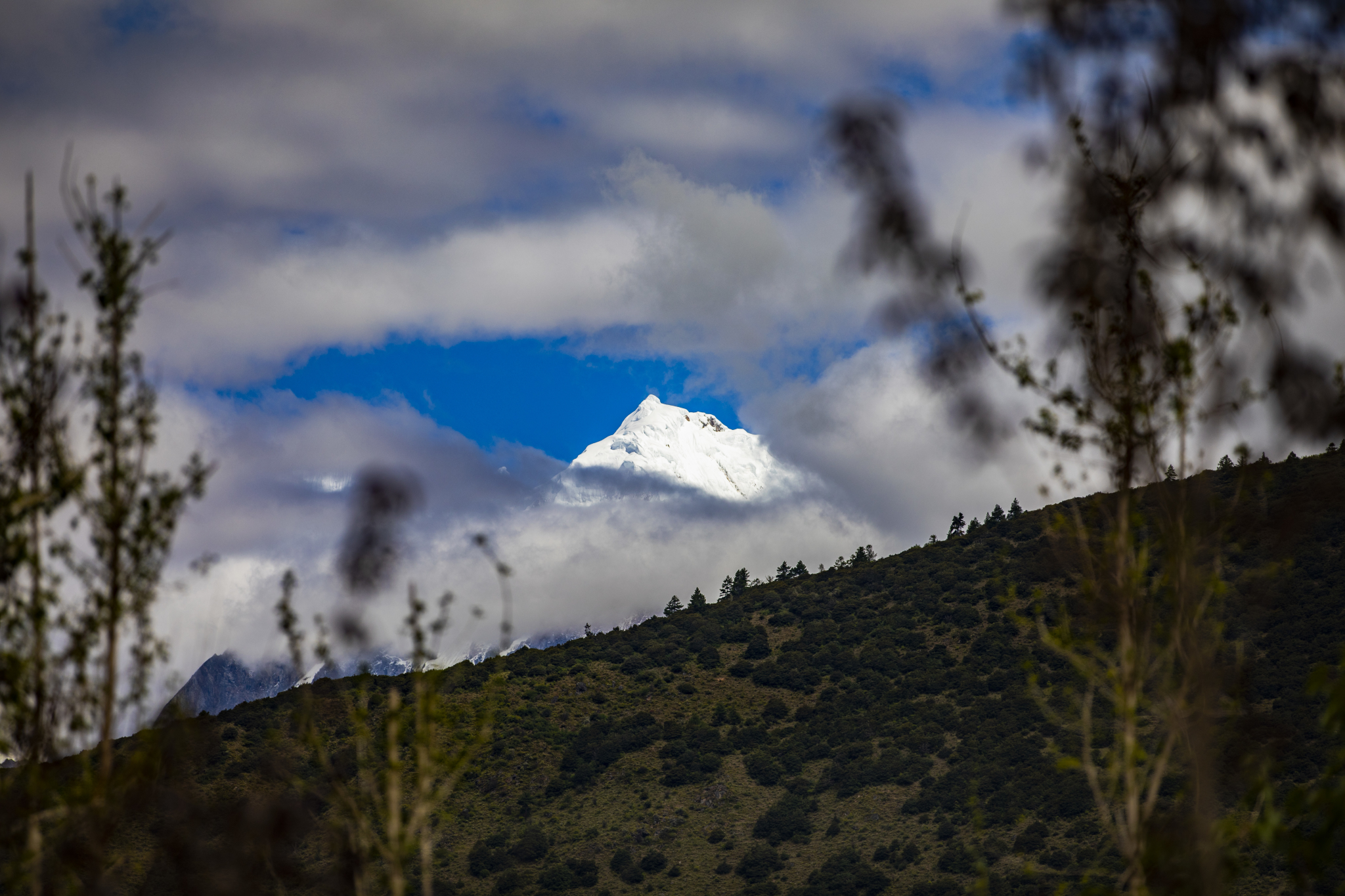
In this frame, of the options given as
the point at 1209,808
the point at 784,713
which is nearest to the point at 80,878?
the point at 1209,808

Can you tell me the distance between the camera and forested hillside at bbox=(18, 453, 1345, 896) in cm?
4756

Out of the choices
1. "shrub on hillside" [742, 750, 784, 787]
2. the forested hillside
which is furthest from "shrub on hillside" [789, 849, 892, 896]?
"shrub on hillside" [742, 750, 784, 787]

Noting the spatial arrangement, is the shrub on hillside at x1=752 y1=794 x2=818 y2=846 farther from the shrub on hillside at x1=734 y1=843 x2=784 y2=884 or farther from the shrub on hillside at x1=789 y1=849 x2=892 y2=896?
the shrub on hillside at x1=789 y1=849 x2=892 y2=896

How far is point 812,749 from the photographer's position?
60562 mm

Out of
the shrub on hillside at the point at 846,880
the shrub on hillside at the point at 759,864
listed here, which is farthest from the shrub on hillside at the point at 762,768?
the shrub on hillside at the point at 846,880

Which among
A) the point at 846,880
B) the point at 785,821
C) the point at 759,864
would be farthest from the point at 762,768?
the point at 846,880

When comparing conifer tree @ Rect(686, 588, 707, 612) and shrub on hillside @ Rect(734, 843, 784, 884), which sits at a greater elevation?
conifer tree @ Rect(686, 588, 707, 612)

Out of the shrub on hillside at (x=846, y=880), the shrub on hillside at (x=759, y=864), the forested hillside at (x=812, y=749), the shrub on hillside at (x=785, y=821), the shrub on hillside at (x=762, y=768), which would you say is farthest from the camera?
the shrub on hillside at (x=762, y=768)

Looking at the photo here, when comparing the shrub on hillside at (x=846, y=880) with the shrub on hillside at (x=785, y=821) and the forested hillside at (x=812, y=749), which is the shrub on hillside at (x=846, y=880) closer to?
the forested hillside at (x=812, y=749)

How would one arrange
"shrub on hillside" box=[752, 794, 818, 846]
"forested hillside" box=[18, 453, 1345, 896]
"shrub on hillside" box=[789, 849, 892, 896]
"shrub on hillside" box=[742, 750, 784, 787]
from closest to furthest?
"shrub on hillside" box=[789, 849, 892, 896], "forested hillside" box=[18, 453, 1345, 896], "shrub on hillside" box=[752, 794, 818, 846], "shrub on hillside" box=[742, 750, 784, 787]

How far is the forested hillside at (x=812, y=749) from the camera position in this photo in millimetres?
47562

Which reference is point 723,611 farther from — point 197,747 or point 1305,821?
point 197,747

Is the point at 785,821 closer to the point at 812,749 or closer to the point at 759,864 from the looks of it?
the point at 759,864

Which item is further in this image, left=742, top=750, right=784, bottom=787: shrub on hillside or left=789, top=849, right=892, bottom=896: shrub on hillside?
left=742, top=750, right=784, bottom=787: shrub on hillside
